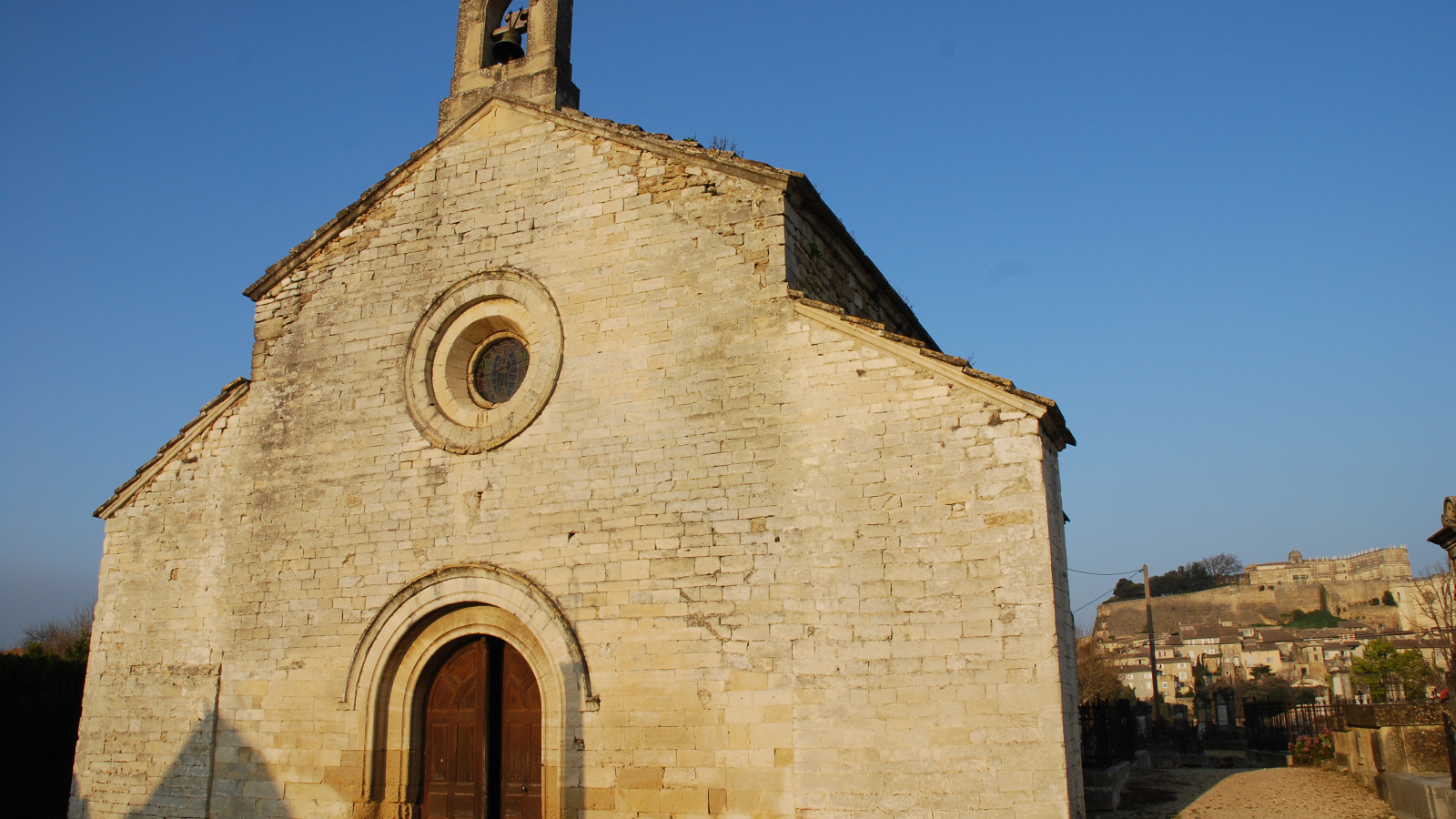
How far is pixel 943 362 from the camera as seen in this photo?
7574mm

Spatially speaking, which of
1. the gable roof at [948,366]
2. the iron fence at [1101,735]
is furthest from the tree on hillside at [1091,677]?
the gable roof at [948,366]

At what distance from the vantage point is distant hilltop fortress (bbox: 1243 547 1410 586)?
271ft

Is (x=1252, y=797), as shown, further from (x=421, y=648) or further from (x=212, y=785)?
(x=212, y=785)

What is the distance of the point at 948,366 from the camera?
7562 millimetres

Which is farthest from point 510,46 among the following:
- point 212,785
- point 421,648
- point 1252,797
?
point 1252,797

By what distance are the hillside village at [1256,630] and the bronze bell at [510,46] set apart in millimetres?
33437

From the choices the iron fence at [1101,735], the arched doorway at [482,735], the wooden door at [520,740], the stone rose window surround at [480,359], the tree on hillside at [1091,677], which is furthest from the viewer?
the tree on hillside at [1091,677]

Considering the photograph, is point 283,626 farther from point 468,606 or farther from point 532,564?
point 532,564

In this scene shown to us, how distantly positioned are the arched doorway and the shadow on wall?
1648mm

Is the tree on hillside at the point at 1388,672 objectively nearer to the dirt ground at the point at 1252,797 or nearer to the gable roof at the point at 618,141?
the dirt ground at the point at 1252,797

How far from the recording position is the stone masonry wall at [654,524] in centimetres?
716

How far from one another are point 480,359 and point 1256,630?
60.0 m

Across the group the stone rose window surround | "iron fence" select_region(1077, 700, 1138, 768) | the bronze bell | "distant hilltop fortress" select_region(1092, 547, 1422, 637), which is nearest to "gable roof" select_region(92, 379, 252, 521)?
the stone rose window surround

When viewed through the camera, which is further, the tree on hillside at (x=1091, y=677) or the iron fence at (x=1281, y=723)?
the tree on hillside at (x=1091, y=677)
